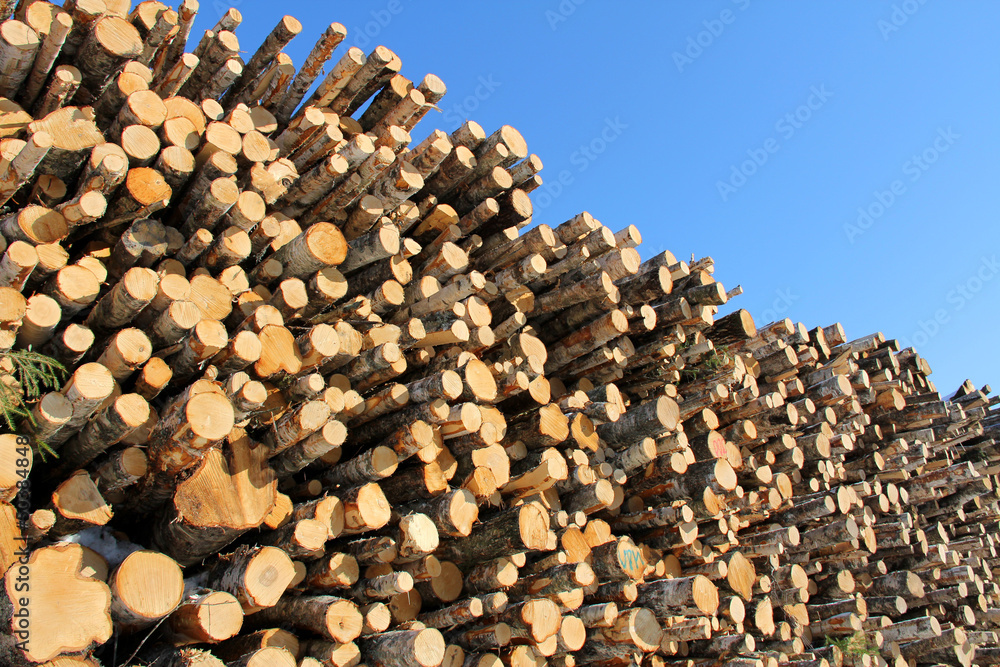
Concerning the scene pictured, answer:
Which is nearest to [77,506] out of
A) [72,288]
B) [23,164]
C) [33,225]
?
[72,288]

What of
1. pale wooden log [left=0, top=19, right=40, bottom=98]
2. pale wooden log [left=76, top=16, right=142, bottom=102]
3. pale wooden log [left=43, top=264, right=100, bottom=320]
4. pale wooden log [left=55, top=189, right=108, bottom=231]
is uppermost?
pale wooden log [left=76, top=16, right=142, bottom=102]

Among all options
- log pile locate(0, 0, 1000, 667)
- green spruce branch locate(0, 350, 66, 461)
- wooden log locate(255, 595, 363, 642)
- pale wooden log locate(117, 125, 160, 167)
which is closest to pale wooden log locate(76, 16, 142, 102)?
log pile locate(0, 0, 1000, 667)

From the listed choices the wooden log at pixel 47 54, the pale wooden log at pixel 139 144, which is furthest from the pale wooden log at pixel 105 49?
the pale wooden log at pixel 139 144

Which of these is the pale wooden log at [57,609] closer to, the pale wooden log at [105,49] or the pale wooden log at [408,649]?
the pale wooden log at [408,649]

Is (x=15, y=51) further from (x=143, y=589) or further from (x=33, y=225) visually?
(x=143, y=589)

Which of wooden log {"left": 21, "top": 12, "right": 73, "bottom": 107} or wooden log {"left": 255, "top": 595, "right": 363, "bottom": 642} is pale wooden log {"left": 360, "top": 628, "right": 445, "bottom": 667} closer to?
wooden log {"left": 255, "top": 595, "right": 363, "bottom": 642}

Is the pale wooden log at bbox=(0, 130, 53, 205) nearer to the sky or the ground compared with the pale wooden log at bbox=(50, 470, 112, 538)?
nearer to the sky

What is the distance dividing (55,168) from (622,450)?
3716 millimetres

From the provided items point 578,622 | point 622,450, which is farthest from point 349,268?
point 578,622

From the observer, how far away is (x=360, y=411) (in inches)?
143

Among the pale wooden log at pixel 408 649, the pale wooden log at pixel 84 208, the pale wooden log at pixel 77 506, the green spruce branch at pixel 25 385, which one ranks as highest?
the pale wooden log at pixel 84 208

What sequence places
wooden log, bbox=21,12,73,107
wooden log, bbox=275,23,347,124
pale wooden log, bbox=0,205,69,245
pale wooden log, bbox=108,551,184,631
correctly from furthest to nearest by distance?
wooden log, bbox=275,23,347,124 < wooden log, bbox=21,12,73,107 < pale wooden log, bbox=0,205,69,245 < pale wooden log, bbox=108,551,184,631

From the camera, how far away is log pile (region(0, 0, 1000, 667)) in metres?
2.81

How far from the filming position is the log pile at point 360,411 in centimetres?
281
